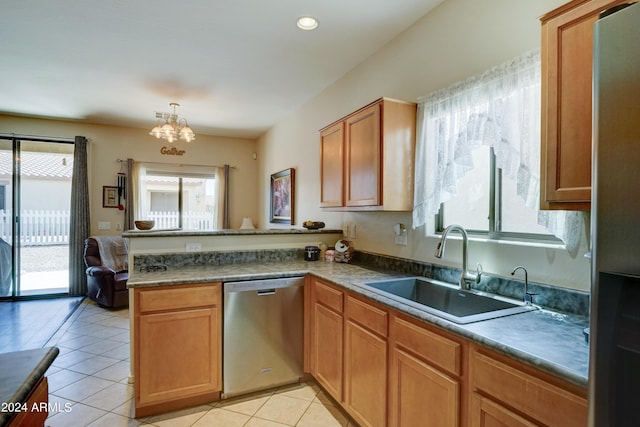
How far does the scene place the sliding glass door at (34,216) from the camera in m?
4.80

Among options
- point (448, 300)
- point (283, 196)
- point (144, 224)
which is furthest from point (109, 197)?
point (448, 300)

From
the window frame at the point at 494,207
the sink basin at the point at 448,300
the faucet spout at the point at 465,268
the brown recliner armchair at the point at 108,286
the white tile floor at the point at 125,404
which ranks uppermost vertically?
the window frame at the point at 494,207

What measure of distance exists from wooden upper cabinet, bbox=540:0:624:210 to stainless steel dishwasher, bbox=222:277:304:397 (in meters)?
1.74

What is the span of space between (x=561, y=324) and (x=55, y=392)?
10.6 feet

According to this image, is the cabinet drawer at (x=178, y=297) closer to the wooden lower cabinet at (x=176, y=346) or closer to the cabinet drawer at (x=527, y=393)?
the wooden lower cabinet at (x=176, y=346)

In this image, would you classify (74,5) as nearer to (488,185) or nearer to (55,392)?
(55,392)

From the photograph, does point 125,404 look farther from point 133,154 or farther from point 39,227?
point 133,154

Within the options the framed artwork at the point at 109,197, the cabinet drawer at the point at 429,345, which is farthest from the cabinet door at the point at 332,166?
the framed artwork at the point at 109,197

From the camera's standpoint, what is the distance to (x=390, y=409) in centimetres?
168

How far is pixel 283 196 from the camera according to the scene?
4824 millimetres

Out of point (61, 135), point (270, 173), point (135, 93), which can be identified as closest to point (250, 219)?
point (270, 173)

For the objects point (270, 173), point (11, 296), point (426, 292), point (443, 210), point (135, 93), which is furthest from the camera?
point (270, 173)

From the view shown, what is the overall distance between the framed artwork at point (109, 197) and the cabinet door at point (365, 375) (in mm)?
4829

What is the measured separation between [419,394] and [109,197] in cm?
546
